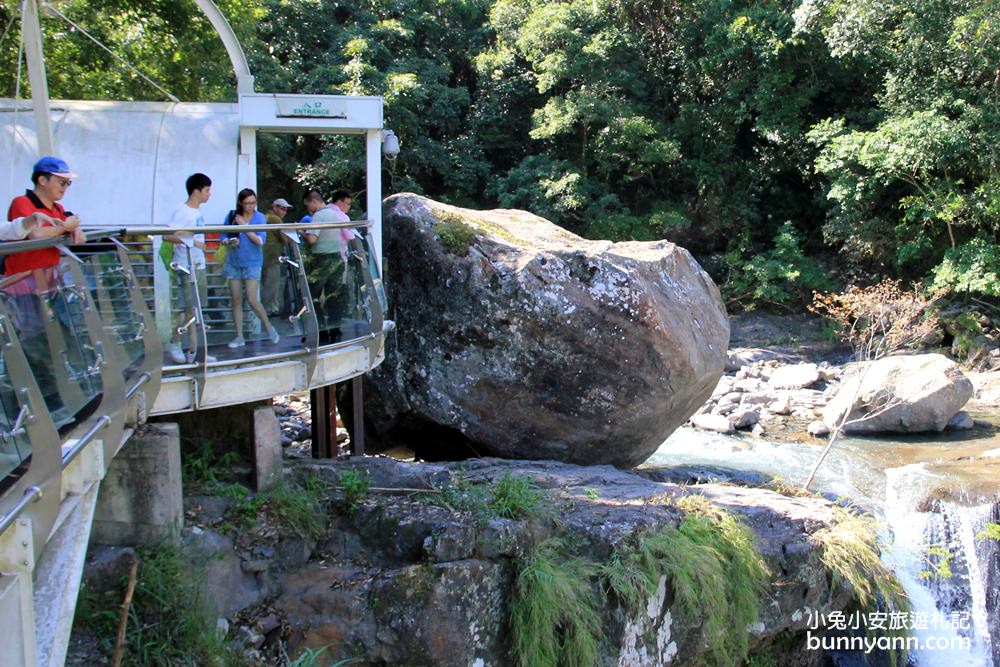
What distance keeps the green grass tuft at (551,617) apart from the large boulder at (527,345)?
2.88 metres

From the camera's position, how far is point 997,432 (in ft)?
51.6

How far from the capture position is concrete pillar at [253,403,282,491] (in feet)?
23.2

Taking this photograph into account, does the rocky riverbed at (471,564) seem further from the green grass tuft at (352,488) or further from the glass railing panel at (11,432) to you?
the glass railing panel at (11,432)

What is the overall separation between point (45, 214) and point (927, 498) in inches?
406

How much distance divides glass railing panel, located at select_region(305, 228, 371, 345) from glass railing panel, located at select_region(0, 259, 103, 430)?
2222 millimetres

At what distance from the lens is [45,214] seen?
206 inches

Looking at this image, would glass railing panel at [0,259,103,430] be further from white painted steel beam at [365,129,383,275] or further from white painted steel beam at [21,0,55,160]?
white painted steel beam at [365,129,383,275]

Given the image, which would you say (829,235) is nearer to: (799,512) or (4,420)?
(799,512)

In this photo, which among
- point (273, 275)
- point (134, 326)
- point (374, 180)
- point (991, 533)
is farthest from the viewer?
point (991, 533)

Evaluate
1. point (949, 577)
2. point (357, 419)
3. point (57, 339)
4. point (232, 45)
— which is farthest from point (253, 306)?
point (949, 577)

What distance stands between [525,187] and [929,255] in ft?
31.8

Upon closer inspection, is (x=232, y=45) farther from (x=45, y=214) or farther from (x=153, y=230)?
(x=45, y=214)

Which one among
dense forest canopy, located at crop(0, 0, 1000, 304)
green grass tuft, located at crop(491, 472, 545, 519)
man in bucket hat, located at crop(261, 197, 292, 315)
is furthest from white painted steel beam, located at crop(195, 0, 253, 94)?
dense forest canopy, located at crop(0, 0, 1000, 304)

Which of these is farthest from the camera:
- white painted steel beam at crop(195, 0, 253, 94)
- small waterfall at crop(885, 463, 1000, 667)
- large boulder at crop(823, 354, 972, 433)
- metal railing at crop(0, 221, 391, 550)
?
large boulder at crop(823, 354, 972, 433)
